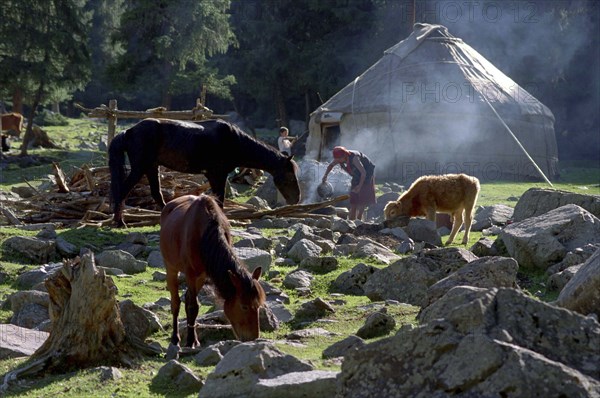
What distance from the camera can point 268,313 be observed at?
896 centimetres

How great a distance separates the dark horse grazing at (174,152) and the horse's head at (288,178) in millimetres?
782

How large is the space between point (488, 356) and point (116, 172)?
1271 centimetres

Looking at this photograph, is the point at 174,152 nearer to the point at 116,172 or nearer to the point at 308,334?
the point at 116,172

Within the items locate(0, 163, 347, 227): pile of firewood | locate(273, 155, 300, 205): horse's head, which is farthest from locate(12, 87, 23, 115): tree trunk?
locate(273, 155, 300, 205): horse's head

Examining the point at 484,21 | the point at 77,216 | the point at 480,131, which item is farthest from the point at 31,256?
the point at 484,21

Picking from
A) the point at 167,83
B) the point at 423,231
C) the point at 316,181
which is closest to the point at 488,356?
the point at 423,231

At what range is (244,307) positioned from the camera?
7.76m

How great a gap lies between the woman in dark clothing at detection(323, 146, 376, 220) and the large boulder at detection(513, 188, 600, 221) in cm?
466

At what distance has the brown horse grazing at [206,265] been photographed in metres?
7.77

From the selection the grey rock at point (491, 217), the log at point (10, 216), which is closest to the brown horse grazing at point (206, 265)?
the log at point (10, 216)

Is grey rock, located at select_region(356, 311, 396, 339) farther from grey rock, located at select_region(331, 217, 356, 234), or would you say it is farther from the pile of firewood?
the pile of firewood

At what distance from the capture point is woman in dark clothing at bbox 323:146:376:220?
19.3m

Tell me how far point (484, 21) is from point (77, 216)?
3298 centimetres

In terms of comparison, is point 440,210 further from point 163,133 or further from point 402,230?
point 163,133
